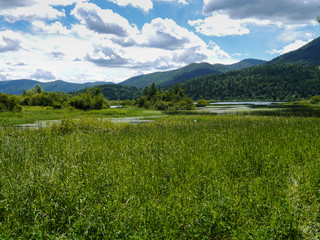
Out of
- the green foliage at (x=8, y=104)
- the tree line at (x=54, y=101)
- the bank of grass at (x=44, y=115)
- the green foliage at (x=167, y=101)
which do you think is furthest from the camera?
the green foliage at (x=167, y=101)

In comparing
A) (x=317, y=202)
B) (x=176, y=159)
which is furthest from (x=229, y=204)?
(x=176, y=159)

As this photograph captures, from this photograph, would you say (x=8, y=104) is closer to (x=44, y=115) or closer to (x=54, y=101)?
(x=44, y=115)

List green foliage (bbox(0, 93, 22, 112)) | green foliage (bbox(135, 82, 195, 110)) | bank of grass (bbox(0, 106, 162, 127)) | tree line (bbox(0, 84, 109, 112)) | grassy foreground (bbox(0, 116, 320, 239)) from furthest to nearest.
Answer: green foliage (bbox(135, 82, 195, 110)) → tree line (bbox(0, 84, 109, 112)) → green foliage (bbox(0, 93, 22, 112)) → bank of grass (bbox(0, 106, 162, 127)) → grassy foreground (bbox(0, 116, 320, 239))

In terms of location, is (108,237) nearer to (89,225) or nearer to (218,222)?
(89,225)

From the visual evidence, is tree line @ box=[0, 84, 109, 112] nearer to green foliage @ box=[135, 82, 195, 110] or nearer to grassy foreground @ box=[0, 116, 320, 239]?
green foliage @ box=[135, 82, 195, 110]

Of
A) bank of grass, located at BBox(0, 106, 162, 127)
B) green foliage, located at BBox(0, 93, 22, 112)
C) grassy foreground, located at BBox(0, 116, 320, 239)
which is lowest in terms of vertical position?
grassy foreground, located at BBox(0, 116, 320, 239)

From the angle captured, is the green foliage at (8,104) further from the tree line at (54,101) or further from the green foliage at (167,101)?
the green foliage at (167,101)

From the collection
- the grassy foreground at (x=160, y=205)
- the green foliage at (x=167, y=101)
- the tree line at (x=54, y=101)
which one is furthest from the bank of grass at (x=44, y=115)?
the green foliage at (x=167, y=101)

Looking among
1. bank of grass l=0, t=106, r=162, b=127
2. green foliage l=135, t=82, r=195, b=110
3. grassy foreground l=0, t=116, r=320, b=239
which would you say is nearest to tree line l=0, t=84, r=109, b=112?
bank of grass l=0, t=106, r=162, b=127

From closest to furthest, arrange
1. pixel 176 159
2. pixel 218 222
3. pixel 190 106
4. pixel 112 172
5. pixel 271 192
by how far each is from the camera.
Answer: pixel 218 222 → pixel 271 192 → pixel 112 172 → pixel 176 159 → pixel 190 106

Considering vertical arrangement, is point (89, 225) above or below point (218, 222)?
above

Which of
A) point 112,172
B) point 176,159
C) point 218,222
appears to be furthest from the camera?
point 176,159

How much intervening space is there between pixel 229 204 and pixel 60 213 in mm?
3454

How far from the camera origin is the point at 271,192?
16.1 ft
